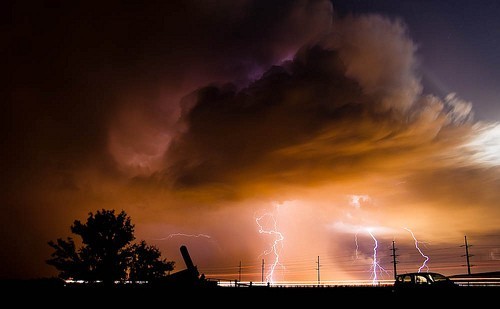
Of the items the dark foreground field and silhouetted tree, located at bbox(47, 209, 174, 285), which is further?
silhouetted tree, located at bbox(47, 209, 174, 285)

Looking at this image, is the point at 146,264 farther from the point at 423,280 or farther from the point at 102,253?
the point at 423,280

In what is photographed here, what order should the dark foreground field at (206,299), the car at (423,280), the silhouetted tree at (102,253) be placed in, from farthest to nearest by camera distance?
the silhouetted tree at (102,253) → the car at (423,280) → the dark foreground field at (206,299)

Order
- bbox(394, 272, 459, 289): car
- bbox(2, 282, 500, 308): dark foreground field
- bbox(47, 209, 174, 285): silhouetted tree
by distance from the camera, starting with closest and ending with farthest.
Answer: bbox(2, 282, 500, 308): dark foreground field < bbox(394, 272, 459, 289): car < bbox(47, 209, 174, 285): silhouetted tree

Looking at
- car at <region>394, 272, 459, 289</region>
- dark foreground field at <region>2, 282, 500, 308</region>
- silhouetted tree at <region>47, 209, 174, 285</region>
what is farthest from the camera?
silhouetted tree at <region>47, 209, 174, 285</region>

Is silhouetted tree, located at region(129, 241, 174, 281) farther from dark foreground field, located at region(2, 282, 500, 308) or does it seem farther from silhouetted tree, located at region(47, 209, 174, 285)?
dark foreground field, located at region(2, 282, 500, 308)

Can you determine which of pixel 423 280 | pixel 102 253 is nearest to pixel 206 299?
pixel 423 280

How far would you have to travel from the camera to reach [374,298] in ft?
58.0

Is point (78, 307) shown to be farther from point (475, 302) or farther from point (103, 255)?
point (103, 255)

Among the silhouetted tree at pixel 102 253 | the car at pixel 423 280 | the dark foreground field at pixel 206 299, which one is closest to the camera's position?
the dark foreground field at pixel 206 299

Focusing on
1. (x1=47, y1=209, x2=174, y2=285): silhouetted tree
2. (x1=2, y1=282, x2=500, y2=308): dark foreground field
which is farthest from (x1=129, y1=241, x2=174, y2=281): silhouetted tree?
(x1=2, y1=282, x2=500, y2=308): dark foreground field

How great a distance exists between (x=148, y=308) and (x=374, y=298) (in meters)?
10.0

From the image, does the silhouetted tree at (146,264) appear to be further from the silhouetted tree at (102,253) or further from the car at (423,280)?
the car at (423,280)

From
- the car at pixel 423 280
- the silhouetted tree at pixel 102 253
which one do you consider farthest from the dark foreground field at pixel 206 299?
the silhouetted tree at pixel 102 253

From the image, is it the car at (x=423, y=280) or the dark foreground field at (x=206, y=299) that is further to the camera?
the car at (x=423, y=280)
